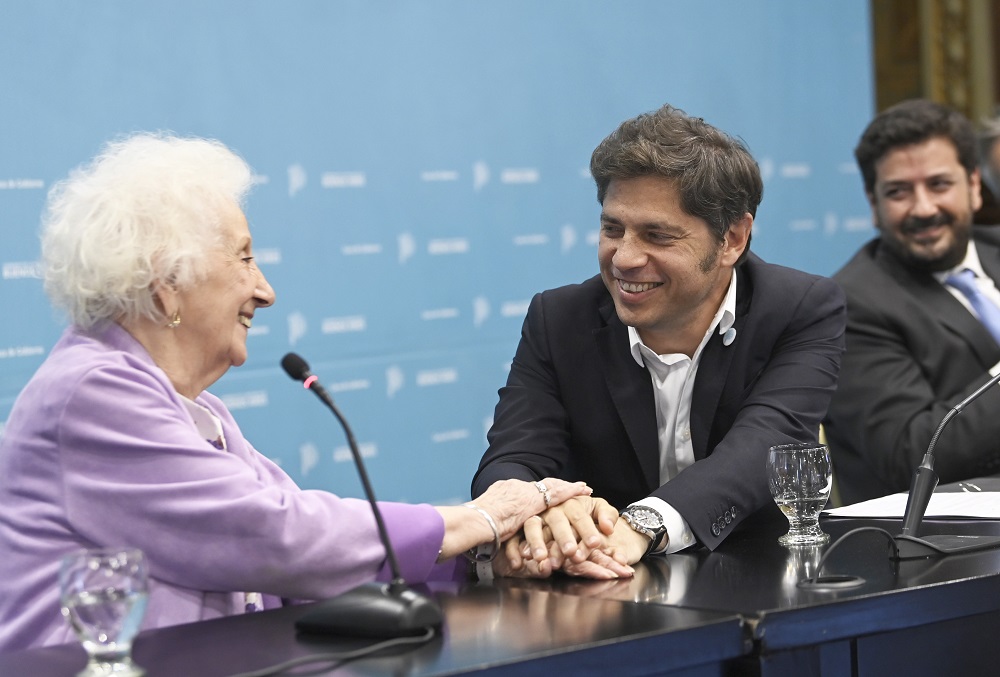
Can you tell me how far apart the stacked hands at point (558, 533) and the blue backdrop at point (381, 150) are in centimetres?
168

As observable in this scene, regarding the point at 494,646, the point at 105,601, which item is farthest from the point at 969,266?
the point at 105,601

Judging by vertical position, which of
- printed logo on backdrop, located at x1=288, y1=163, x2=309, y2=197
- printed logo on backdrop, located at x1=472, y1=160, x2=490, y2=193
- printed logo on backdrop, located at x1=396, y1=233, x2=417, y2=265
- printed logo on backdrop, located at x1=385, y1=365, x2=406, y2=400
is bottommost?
printed logo on backdrop, located at x1=385, y1=365, x2=406, y2=400

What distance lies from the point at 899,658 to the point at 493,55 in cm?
286

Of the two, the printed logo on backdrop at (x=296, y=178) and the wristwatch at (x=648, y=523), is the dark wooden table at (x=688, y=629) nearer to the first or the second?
the wristwatch at (x=648, y=523)

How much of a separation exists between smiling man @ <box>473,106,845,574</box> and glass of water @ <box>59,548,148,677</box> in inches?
43.4

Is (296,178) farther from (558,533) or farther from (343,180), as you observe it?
(558,533)

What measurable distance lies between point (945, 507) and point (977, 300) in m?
1.44

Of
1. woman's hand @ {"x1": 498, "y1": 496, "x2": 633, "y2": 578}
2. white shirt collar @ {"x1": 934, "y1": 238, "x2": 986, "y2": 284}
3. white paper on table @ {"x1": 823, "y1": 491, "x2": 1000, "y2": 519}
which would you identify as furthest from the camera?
white shirt collar @ {"x1": 934, "y1": 238, "x2": 986, "y2": 284}

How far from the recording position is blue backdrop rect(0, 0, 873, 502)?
3.31m

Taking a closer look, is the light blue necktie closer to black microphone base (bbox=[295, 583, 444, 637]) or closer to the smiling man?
the smiling man

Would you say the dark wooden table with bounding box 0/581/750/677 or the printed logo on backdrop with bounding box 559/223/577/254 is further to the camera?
the printed logo on backdrop with bounding box 559/223/577/254

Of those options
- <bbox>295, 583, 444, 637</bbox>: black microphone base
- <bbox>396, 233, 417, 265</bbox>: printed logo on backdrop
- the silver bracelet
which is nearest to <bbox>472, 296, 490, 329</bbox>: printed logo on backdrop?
<bbox>396, 233, 417, 265</bbox>: printed logo on backdrop

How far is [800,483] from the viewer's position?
6.74ft

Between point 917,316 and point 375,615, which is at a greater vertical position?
point 917,316
